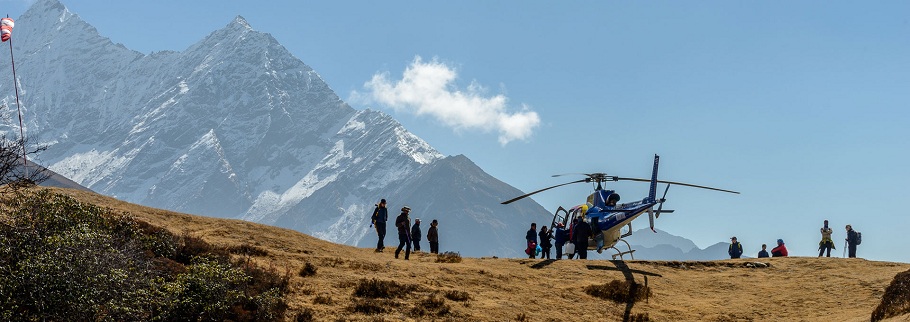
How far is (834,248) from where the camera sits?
3500 cm

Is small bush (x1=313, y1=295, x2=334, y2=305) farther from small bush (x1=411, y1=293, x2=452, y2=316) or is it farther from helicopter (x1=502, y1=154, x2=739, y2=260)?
helicopter (x1=502, y1=154, x2=739, y2=260)

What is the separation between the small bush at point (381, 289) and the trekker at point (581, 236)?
1066cm

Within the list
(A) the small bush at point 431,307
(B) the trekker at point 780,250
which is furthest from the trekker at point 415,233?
(B) the trekker at point 780,250

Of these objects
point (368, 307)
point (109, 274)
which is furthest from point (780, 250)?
point (109, 274)

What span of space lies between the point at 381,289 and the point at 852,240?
2439cm

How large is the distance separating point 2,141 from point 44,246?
3979mm

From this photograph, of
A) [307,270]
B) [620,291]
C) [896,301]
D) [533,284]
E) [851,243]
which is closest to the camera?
[896,301]

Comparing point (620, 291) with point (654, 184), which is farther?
point (654, 184)

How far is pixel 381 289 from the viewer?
21016 mm

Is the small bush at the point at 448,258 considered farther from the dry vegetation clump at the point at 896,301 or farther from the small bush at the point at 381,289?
the dry vegetation clump at the point at 896,301

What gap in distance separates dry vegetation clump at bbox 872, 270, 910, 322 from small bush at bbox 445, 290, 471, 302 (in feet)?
32.0

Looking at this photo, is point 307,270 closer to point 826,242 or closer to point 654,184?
point 654,184

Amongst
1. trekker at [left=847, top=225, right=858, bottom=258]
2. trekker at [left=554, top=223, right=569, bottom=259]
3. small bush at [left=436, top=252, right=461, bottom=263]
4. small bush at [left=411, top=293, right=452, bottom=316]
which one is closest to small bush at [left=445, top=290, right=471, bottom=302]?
small bush at [left=411, top=293, right=452, bottom=316]

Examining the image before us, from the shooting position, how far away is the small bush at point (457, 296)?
21.1 m
